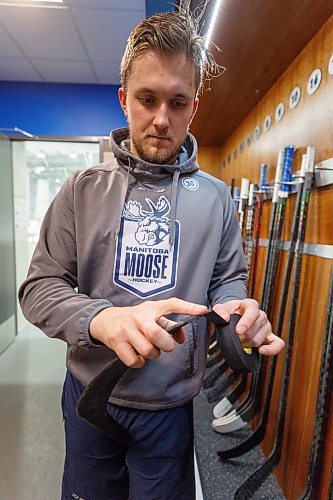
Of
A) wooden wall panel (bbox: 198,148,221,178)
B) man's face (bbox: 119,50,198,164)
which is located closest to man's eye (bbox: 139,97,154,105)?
man's face (bbox: 119,50,198,164)

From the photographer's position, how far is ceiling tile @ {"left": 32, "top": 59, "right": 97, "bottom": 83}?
11.3 feet

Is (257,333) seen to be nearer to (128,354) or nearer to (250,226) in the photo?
(128,354)

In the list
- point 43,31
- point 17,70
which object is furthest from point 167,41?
point 17,70

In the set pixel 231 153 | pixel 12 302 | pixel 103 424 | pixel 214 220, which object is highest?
pixel 231 153

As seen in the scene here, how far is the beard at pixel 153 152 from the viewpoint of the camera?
835 mm

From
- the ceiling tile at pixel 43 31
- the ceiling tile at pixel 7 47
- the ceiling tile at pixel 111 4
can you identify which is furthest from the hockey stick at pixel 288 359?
the ceiling tile at pixel 7 47

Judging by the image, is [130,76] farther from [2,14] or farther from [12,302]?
[12,302]

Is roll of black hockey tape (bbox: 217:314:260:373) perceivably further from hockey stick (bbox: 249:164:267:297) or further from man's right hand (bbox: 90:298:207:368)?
hockey stick (bbox: 249:164:267:297)

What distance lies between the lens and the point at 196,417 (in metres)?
2.20

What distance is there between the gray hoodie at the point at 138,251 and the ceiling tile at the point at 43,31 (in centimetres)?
250

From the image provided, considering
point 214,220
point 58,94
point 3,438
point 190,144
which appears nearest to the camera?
point 214,220

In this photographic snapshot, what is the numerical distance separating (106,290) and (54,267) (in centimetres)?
13

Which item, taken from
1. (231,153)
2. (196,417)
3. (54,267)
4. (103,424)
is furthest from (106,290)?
(231,153)

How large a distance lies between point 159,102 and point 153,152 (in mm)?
113
